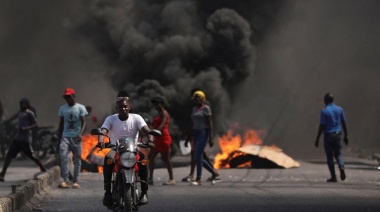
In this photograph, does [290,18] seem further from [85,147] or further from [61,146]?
[61,146]

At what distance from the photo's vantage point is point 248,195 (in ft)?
47.8

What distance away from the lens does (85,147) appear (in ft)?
82.1

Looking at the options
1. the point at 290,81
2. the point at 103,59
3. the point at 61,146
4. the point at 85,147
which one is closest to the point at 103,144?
the point at 61,146

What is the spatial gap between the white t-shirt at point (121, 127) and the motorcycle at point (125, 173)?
0.38m

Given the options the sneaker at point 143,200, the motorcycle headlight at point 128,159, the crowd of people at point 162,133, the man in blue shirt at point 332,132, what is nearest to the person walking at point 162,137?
the crowd of people at point 162,133

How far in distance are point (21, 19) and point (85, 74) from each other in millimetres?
4571

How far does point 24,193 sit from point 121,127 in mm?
2524

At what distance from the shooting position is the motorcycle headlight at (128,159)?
10469 mm

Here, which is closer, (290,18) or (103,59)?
(103,59)

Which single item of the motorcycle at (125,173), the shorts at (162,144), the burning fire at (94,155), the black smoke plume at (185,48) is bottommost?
the motorcycle at (125,173)

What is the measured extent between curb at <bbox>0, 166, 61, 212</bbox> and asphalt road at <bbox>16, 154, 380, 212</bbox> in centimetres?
13

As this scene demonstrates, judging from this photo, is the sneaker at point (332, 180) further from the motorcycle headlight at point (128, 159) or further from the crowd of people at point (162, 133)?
the motorcycle headlight at point (128, 159)

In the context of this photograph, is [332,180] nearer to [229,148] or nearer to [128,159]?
[128,159]

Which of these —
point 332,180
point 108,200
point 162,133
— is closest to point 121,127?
point 108,200
